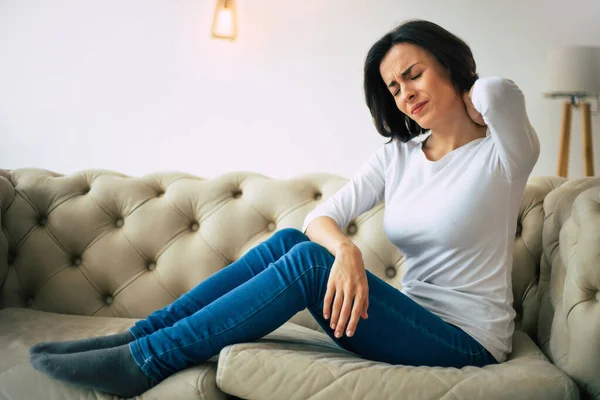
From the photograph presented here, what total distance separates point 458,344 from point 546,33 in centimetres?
131

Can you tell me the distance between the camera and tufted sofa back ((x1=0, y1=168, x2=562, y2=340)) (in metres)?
1.74

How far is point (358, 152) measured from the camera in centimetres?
215

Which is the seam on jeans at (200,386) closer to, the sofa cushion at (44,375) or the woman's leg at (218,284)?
the sofa cushion at (44,375)

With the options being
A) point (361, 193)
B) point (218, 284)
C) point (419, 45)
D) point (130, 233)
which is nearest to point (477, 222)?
point (361, 193)

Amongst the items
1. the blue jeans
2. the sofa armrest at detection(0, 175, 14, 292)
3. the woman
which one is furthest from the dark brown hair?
the sofa armrest at detection(0, 175, 14, 292)

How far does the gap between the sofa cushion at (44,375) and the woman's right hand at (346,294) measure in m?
0.27

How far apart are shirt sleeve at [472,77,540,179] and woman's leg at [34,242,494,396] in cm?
37

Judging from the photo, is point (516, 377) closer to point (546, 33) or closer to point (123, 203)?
point (123, 203)

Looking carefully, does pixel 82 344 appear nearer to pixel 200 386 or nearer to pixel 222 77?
pixel 200 386

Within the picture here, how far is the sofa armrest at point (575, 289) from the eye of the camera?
1.11 m

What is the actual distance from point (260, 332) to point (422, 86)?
0.65 meters

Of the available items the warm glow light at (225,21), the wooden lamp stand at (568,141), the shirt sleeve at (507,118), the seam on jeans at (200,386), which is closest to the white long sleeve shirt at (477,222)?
the shirt sleeve at (507,118)

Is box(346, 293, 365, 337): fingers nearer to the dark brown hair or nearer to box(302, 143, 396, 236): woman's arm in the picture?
box(302, 143, 396, 236): woman's arm

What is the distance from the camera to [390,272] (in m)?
1.65
